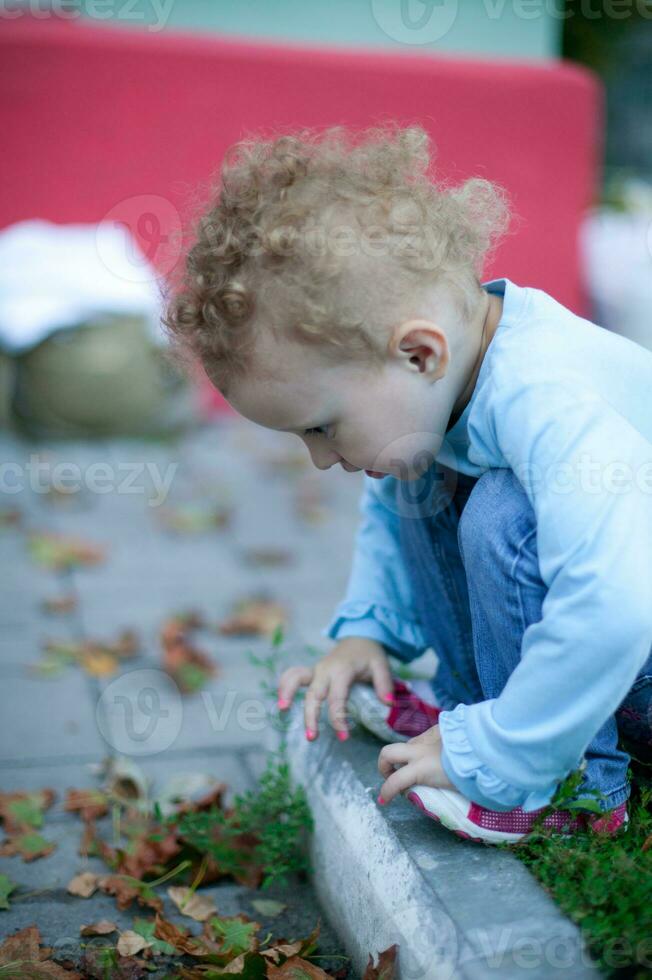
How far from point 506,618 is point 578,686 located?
19 centimetres

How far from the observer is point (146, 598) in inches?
130

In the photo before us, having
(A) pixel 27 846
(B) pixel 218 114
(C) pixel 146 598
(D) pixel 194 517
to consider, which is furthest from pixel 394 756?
(B) pixel 218 114

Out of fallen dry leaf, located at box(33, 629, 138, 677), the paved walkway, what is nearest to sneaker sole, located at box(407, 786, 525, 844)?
the paved walkway

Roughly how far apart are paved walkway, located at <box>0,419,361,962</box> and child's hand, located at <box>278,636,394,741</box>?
313mm

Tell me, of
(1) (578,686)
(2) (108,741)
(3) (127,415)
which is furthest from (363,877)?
(3) (127,415)

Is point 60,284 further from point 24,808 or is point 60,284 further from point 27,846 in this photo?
point 27,846

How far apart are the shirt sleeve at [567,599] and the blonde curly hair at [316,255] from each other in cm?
22

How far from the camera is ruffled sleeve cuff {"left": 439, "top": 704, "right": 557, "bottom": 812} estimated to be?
1.47 m

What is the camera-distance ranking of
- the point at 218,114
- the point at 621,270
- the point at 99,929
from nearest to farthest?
1. the point at 99,929
2. the point at 218,114
3. the point at 621,270

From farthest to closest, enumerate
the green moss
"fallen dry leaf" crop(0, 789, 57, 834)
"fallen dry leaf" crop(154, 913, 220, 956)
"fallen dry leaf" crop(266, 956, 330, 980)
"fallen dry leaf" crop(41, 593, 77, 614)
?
1. "fallen dry leaf" crop(41, 593, 77, 614)
2. "fallen dry leaf" crop(0, 789, 57, 834)
3. "fallen dry leaf" crop(154, 913, 220, 956)
4. "fallen dry leaf" crop(266, 956, 330, 980)
5. the green moss

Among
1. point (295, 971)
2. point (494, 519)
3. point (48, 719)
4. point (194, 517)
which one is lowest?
point (194, 517)

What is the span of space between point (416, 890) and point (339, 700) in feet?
1.56

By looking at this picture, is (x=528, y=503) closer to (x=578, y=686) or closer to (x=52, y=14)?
(x=578, y=686)

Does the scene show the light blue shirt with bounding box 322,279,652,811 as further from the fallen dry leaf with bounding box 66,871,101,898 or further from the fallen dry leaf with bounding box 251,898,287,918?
the fallen dry leaf with bounding box 66,871,101,898
